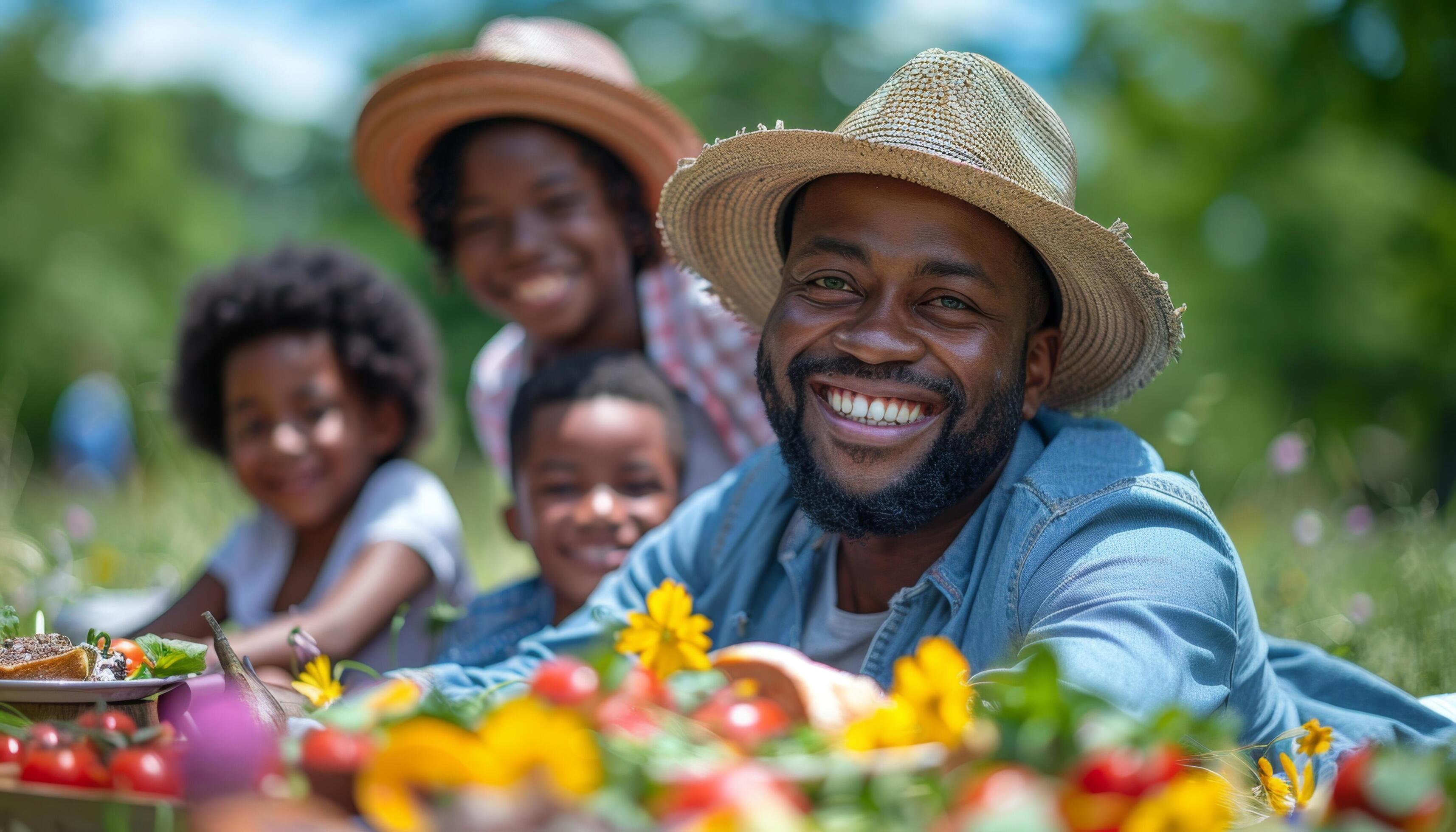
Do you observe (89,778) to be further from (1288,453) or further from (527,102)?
(1288,453)

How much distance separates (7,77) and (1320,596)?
28.8 metres

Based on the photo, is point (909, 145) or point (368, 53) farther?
point (368, 53)

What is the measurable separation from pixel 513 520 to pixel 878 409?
6.66 ft

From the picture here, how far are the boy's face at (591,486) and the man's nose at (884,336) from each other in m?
1.31

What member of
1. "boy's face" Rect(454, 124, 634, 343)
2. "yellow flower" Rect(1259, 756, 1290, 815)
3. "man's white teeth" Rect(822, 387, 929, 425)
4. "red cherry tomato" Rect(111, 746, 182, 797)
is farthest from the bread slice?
"boy's face" Rect(454, 124, 634, 343)

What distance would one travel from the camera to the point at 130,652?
2.13 meters

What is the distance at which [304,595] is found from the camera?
161 inches

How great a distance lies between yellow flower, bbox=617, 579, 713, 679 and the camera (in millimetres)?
1795

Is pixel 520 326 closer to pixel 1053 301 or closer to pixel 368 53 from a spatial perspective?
pixel 1053 301

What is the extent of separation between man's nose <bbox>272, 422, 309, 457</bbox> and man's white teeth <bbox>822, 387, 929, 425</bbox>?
7.02ft

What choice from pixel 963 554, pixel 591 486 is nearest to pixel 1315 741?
pixel 963 554

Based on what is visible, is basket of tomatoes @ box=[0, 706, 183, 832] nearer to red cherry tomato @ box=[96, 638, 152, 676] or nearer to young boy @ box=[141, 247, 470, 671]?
red cherry tomato @ box=[96, 638, 152, 676]

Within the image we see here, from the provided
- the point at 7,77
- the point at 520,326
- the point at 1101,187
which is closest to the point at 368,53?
the point at 7,77

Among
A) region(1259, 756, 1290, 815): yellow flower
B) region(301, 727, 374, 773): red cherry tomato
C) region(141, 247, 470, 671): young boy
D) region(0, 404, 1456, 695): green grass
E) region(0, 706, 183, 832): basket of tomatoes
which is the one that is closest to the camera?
region(301, 727, 374, 773): red cherry tomato
